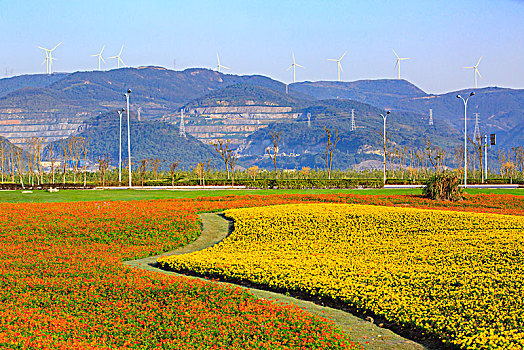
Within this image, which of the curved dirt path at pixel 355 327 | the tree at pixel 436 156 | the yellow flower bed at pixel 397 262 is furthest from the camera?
the tree at pixel 436 156

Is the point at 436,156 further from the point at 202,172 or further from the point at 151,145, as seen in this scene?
the point at 151,145

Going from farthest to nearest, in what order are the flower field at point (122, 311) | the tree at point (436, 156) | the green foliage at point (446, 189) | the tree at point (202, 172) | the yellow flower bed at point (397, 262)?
the tree at point (436, 156) < the tree at point (202, 172) < the green foliage at point (446, 189) < the yellow flower bed at point (397, 262) < the flower field at point (122, 311)

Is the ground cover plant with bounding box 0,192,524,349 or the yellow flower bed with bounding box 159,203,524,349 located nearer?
the ground cover plant with bounding box 0,192,524,349

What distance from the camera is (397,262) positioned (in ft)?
41.2

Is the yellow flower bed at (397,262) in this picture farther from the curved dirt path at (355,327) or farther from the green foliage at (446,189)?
the green foliage at (446,189)

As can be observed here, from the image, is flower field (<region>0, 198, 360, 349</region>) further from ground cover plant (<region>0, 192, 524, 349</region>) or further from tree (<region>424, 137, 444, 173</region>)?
tree (<region>424, 137, 444, 173</region>)

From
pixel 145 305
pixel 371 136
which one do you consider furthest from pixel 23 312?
pixel 371 136

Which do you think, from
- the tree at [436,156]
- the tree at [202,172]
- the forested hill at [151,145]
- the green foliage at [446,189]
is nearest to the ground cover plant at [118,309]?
the green foliage at [446,189]

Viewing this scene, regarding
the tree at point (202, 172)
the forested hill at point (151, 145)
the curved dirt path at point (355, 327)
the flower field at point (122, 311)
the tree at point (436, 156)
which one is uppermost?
the forested hill at point (151, 145)

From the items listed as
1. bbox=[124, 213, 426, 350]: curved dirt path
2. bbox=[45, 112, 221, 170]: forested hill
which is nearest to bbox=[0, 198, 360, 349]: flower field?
bbox=[124, 213, 426, 350]: curved dirt path

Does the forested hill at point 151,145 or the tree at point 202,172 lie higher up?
the forested hill at point 151,145

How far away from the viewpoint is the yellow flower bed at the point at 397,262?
867cm

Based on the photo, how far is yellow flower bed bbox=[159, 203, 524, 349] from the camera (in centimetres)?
867

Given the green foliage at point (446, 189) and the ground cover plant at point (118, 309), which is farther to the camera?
the green foliage at point (446, 189)
